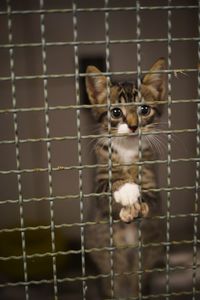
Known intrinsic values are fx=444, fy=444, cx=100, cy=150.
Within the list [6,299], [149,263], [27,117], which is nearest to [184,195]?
[149,263]

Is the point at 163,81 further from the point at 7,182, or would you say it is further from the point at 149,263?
the point at 7,182

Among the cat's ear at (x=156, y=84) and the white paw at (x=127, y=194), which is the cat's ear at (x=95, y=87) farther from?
the white paw at (x=127, y=194)

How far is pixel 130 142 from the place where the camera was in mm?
1560

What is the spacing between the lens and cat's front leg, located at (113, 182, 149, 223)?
1.20 metres

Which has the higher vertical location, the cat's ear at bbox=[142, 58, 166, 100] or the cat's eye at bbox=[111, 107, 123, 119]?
the cat's ear at bbox=[142, 58, 166, 100]

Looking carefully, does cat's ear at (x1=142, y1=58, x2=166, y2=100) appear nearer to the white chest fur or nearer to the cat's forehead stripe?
the cat's forehead stripe

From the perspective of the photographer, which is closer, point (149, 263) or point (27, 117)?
point (149, 263)

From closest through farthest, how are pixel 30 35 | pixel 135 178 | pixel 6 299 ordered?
pixel 6 299
pixel 135 178
pixel 30 35

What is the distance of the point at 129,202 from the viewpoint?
1.25 meters

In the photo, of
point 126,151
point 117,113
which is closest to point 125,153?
point 126,151

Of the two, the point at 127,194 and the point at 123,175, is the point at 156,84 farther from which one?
the point at 127,194

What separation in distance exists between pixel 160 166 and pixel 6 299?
80 centimetres

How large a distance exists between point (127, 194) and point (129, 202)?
30mm

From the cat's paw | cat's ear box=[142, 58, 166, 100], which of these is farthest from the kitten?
the cat's paw
